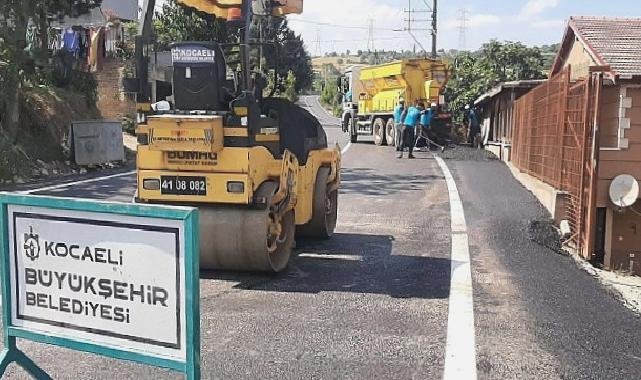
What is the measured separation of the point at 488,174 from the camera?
60.8 feet

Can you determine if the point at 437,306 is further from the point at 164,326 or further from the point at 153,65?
the point at 153,65

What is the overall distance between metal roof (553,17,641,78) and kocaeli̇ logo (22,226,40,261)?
1351 cm

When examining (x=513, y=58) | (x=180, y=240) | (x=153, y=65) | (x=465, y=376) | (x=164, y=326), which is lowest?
(x=465, y=376)

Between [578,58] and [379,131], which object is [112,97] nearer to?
[379,131]

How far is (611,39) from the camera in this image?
18.8 metres

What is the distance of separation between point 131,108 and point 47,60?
25.3 feet

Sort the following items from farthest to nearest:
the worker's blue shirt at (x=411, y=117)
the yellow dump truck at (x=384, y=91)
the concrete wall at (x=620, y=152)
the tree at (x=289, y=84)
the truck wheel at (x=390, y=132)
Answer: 1. the truck wheel at (x=390, y=132)
2. the yellow dump truck at (x=384, y=91)
3. the worker's blue shirt at (x=411, y=117)
4. the concrete wall at (x=620, y=152)
5. the tree at (x=289, y=84)

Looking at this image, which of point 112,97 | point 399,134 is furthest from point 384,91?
point 112,97

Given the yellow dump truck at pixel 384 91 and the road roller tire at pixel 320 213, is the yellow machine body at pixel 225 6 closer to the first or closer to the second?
the road roller tire at pixel 320 213

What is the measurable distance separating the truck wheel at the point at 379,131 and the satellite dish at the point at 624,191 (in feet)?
69.9

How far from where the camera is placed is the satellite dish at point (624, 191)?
961cm

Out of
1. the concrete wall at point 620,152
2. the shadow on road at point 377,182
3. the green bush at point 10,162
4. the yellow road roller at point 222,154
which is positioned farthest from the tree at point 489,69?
the yellow road roller at point 222,154

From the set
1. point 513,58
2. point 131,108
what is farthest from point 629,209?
point 513,58

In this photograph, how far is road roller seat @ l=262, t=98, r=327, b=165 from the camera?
8219mm
